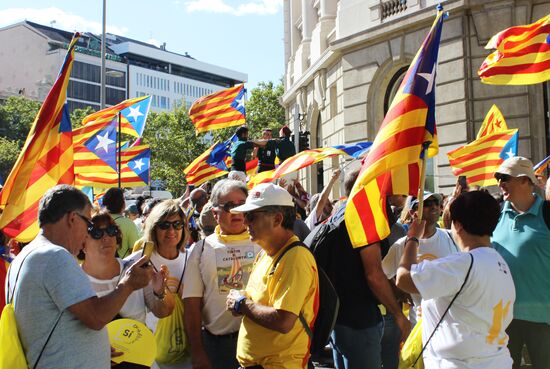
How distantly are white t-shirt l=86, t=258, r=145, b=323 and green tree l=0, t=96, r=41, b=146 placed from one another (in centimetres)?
7262

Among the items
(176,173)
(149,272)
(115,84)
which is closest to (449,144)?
(149,272)

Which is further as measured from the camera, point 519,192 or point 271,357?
point 519,192

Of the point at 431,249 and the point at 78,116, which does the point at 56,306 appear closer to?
the point at 431,249

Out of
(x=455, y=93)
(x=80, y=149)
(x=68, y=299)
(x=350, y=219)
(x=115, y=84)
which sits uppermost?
(x=115, y=84)

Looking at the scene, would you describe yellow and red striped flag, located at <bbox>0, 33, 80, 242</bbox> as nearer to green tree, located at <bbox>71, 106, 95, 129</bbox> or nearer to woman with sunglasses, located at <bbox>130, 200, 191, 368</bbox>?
woman with sunglasses, located at <bbox>130, 200, 191, 368</bbox>

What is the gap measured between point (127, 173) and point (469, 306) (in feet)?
35.7

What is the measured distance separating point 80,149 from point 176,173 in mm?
46286

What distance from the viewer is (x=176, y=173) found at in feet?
189

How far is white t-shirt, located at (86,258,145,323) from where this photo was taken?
464 cm

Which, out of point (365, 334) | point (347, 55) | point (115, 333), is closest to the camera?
point (115, 333)

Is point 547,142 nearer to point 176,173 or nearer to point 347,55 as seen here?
point 347,55

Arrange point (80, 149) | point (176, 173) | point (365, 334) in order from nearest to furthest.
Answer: point (365, 334) → point (80, 149) → point (176, 173)

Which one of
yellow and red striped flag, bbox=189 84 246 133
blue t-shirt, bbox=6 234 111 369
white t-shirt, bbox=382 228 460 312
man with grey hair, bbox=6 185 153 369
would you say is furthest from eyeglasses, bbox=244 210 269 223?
yellow and red striped flag, bbox=189 84 246 133

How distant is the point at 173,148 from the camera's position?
58688mm
